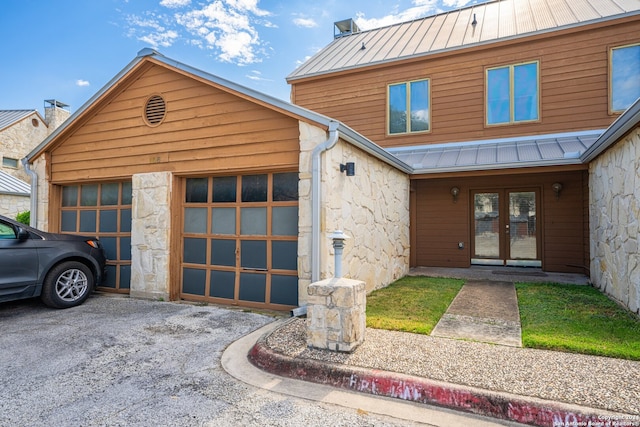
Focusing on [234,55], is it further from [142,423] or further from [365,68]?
[142,423]

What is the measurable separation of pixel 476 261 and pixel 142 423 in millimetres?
9285

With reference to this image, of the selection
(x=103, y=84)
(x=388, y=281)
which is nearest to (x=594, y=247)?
(x=388, y=281)

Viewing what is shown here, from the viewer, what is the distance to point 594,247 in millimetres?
7211

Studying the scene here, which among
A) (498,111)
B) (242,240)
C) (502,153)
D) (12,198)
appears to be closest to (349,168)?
(242,240)

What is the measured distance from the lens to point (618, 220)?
560cm

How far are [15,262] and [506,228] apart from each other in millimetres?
10264

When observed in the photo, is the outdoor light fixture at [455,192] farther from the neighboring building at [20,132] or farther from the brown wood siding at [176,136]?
the neighboring building at [20,132]

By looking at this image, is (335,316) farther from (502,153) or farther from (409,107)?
(409,107)

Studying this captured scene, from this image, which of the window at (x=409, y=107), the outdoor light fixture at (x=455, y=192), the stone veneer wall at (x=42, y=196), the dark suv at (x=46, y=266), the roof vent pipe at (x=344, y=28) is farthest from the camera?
the roof vent pipe at (x=344, y=28)

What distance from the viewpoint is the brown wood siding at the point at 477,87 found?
8648mm

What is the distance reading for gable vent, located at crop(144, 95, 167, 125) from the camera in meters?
6.67

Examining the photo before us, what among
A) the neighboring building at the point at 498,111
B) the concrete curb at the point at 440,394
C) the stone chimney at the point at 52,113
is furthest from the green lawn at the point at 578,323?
the stone chimney at the point at 52,113

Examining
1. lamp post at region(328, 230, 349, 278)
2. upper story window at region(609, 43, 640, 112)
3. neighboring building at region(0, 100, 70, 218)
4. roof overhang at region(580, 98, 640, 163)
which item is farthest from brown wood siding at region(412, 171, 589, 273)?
neighboring building at region(0, 100, 70, 218)

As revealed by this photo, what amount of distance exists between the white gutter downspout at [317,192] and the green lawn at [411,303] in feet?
3.26
